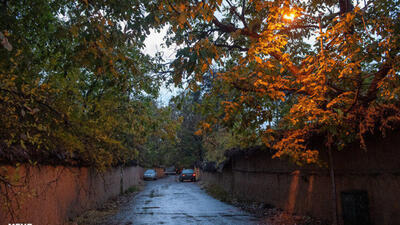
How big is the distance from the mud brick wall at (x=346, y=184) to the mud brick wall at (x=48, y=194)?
7.50m

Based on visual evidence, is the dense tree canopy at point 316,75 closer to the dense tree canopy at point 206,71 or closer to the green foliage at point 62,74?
the dense tree canopy at point 206,71

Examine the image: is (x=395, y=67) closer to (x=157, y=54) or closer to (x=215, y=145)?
(x=157, y=54)

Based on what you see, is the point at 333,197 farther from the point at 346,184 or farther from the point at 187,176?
the point at 187,176

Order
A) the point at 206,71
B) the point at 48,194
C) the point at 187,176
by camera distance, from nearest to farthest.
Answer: the point at 206,71 < the point at 48,194 < the point at 187,176

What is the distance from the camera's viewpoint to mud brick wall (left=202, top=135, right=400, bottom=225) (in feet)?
24.3

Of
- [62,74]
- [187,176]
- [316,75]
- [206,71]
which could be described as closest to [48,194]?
[62,74]

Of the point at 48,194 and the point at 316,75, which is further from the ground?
the point at 316,75

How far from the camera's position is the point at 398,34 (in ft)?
20.6

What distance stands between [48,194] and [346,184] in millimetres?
8223

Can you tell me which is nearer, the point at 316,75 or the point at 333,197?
the point at 316,75

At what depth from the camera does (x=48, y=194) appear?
28.6ft

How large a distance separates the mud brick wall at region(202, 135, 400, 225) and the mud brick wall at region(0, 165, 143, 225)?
750 centimetres

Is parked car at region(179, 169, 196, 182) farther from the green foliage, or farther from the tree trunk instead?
the tree trunk

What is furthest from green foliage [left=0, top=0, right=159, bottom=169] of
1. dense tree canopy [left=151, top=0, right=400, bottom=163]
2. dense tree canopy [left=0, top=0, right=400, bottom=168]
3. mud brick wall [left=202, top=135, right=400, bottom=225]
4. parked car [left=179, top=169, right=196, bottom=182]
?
parked car [left=179, top=169, right=196, bottom=182]
